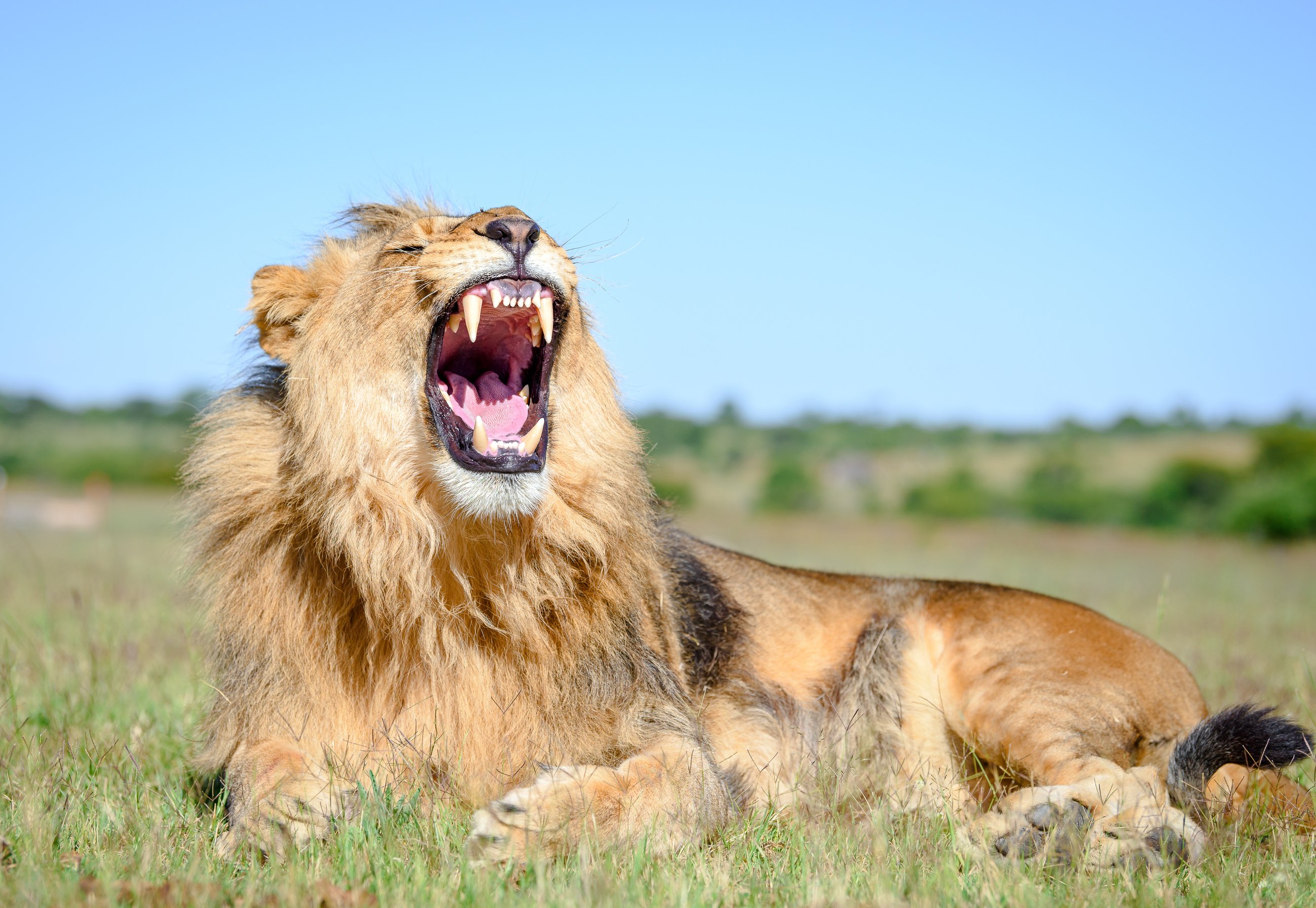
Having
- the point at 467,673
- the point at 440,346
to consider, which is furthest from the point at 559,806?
the point at 440,346

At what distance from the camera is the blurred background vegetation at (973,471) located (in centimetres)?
4112

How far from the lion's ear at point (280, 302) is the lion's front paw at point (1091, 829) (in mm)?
2761

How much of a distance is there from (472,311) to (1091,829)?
2.47 m

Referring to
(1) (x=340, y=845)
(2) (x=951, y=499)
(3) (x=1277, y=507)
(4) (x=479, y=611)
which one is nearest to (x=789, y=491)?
(2) (x=951, y=499)

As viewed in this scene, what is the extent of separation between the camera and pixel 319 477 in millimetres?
3557

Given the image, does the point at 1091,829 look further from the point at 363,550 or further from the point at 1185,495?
the point at 1185,495

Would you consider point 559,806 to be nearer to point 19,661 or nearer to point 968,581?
point 968,581

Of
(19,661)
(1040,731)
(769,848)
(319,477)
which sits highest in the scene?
(319,477)

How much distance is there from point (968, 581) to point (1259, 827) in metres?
1.72

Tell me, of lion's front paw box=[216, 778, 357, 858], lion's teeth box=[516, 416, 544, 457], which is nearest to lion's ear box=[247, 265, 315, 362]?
lion's teeth box=[516, 416, 544, 457]

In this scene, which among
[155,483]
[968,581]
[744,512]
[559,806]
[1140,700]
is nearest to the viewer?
[559,806]

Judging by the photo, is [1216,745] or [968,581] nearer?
[1216,745]

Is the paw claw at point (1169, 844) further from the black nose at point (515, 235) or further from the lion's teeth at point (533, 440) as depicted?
the black nose at point (515, 235)

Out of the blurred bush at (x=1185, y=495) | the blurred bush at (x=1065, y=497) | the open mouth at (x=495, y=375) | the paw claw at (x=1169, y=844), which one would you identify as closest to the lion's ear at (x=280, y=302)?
the open mouth at (x=495, y=375)
